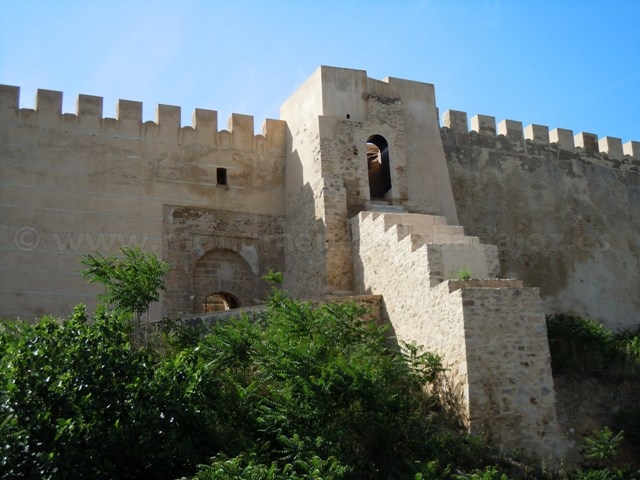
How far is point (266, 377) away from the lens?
40.3 feet

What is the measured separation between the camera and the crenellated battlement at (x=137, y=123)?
59.5ft

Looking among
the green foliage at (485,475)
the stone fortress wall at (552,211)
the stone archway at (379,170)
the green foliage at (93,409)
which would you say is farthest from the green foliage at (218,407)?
the stone fortress wall at (552,211)

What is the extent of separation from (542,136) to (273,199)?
7003 millimetres

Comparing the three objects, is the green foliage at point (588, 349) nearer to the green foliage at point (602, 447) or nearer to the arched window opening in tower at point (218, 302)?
the green foliage at point (602, 447)

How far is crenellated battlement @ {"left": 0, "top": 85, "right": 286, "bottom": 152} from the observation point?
1812 cm

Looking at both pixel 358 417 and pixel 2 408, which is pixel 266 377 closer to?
pixel 358 417

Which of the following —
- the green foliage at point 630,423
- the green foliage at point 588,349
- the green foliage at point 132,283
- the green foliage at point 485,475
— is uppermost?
the green foliage at point 132,283

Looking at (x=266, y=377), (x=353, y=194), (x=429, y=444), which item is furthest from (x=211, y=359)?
(x=353, y=194)

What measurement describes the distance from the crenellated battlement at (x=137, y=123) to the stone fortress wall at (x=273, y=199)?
0.03m

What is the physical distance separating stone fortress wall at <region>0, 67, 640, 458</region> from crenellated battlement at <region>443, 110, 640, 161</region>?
0.11 m

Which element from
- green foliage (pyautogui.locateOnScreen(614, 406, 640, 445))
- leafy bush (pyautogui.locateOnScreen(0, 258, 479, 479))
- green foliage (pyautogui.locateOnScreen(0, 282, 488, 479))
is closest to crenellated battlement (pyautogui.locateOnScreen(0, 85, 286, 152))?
green foliage (pyautogui.locateOnScreen(0, 282, 488, 479))

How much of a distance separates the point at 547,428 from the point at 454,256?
111 inches

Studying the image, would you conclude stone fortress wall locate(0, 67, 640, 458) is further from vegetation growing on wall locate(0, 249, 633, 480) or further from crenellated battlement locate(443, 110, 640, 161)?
vegetation growing on wall locate(0, 249, 633, 480)

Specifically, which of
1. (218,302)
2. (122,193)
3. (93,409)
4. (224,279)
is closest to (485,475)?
(93,409)
